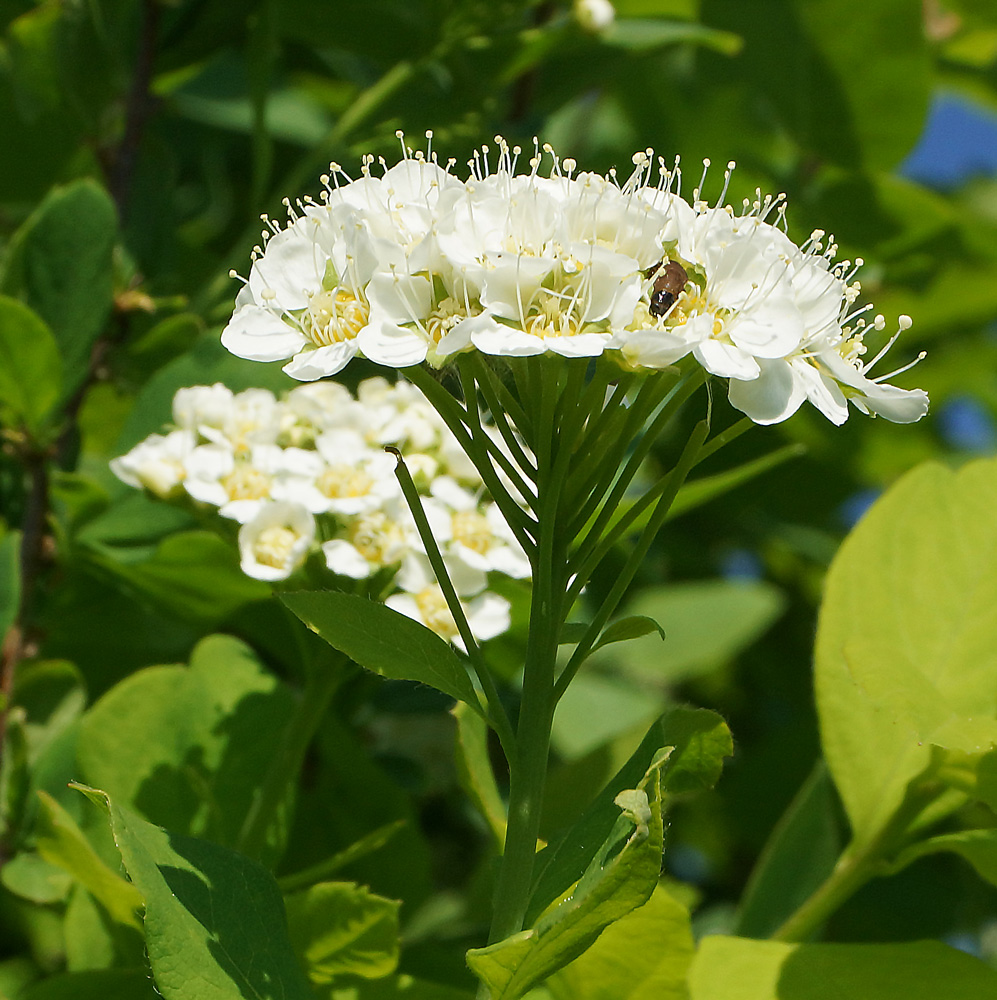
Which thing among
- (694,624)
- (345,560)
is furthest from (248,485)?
(694,624)

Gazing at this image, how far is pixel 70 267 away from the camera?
1.14 meters

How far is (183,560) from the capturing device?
1.10m

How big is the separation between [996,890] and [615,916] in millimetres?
1353

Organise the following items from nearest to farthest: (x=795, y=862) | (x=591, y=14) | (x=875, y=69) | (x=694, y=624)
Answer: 1. (x=795, y=862)
2. (x=591, y=14)
3. (x=875, y=69)
4. (x=694, y=624)

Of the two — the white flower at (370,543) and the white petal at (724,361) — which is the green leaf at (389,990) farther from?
the white petal at (724,361)

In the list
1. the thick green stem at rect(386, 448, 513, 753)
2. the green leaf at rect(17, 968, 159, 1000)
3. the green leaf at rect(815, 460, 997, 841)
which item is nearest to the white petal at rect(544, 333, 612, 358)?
the thick green stem at rect(386, 448, 513, 753)

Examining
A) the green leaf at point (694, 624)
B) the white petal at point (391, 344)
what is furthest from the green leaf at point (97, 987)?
the green leaf at point (694, 624)

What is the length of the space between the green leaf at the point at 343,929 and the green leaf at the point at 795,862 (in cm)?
45

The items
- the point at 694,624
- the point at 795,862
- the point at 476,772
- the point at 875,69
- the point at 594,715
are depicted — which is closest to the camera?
the point at 476,772

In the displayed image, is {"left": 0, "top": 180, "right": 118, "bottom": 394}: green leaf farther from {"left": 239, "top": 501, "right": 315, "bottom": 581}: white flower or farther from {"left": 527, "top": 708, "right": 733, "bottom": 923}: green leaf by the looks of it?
{"left": 527, "top": 708, "right": 733, "bottom": 923}: green leaf

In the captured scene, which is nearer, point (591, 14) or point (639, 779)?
point (639, 779)

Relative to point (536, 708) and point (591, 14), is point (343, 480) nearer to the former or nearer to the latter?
point (536, 708)

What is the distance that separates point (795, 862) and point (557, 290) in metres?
0.69

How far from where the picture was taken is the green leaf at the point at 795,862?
3.79 feet
